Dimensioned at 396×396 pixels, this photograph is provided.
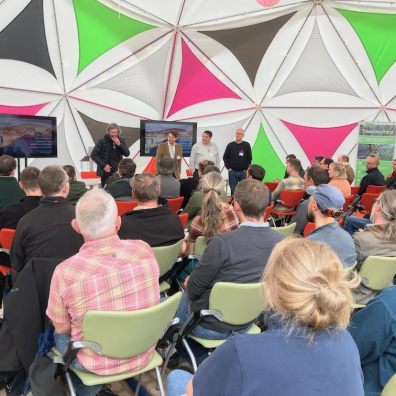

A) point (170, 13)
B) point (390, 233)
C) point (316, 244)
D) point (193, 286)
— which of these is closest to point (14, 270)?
point (193, 286)

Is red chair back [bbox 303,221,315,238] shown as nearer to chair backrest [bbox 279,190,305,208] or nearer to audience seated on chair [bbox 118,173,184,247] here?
audience seated on chair [bbox 118,173,184,247]

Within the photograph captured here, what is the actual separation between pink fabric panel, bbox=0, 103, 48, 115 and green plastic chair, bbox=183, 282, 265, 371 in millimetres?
8547

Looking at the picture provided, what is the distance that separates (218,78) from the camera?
39.8 ft

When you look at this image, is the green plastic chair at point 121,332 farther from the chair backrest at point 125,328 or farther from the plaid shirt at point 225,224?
the plaid shirt at point 225,224

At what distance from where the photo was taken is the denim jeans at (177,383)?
1846 mm

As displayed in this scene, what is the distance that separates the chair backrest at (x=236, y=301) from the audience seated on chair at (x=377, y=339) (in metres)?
0.66

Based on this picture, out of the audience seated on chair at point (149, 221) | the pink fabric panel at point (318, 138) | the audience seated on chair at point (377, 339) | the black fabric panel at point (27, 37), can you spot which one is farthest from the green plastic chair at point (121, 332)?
the pink fabric panel at point (318, 138)

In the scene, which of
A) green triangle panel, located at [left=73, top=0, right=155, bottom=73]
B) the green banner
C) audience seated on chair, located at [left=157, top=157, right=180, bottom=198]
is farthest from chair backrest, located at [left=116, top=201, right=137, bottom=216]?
the green banner

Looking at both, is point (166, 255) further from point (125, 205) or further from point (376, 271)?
point (125, 205)

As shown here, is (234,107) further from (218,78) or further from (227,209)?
(227,209)

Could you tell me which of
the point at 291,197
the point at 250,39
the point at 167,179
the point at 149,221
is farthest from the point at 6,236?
the point at 250,39

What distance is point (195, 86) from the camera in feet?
39.8

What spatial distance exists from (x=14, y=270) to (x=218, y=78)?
32.5 ft

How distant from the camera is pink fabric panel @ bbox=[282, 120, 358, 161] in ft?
41.4
